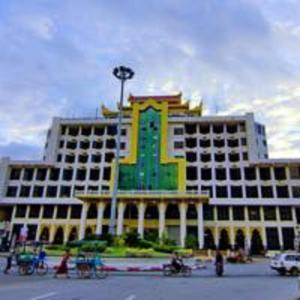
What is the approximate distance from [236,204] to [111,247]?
33.8 m

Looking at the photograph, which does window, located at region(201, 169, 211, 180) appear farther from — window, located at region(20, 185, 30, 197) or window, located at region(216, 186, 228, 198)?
window, located at region(20, 185, 30, 197)

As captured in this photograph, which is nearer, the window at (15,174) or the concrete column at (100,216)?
the concrete column at (100,216)

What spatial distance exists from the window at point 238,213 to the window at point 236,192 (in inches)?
74.3

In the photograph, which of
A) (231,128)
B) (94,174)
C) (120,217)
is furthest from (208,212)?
(94,174)

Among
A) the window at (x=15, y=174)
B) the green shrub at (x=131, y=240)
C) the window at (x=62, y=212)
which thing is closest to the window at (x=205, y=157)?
the window at (x=62, y=212)

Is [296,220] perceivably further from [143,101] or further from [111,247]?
[111,247]

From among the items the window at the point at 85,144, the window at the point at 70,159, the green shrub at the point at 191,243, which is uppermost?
the window at the point at 85,144

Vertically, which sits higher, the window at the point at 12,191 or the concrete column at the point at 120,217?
the window at the point at 12,191

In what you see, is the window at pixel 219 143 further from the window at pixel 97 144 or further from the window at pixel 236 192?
the window at pixel 97 144

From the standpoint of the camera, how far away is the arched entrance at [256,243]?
5675cm

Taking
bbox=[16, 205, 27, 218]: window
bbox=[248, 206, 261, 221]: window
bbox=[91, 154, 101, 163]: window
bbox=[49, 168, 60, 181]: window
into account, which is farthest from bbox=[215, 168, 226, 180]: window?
bbox=[16, 205, 27, 218]: window

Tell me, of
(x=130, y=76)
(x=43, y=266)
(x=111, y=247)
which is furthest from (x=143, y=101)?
(x=43, y=266)

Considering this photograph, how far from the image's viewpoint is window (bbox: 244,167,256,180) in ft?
201

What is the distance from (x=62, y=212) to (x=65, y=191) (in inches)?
143
